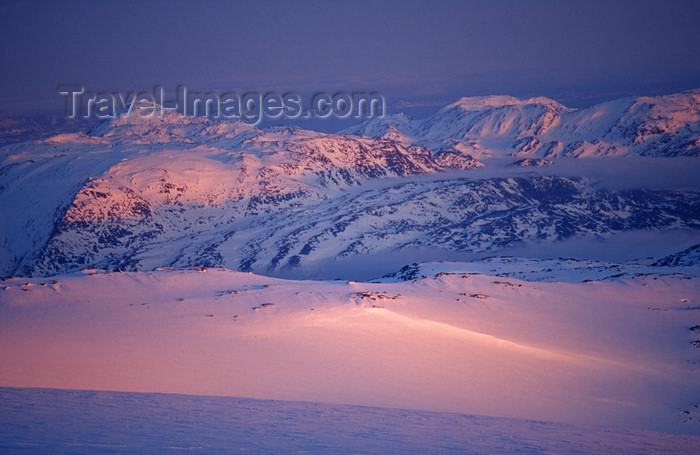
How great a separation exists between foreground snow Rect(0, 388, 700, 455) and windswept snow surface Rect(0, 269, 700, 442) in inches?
114

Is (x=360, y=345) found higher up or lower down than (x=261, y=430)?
lower down

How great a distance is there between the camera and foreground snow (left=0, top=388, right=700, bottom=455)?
45.7 feet

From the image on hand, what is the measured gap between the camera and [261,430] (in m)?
16.0

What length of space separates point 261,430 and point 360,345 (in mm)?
17272

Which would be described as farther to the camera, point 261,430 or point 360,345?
point 360,345

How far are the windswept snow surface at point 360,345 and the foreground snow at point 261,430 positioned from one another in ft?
9.50

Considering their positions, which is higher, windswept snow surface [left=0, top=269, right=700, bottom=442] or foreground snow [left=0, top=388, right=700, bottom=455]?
foreground snow [left=0, top=388, right=700, bottom=455]

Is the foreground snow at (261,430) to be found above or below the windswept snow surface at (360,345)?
above

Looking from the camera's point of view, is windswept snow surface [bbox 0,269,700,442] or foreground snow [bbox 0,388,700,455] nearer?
foreground snow [bbox 0,388,700,455]

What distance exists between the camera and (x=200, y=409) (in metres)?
18.3

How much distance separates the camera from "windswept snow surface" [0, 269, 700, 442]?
24.6 m

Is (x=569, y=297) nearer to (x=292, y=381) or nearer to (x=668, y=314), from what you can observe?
(x=668, y=314)

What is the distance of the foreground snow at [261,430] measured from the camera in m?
13.9

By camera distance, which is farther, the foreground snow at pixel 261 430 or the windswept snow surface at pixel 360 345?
the windswept snow surface at pixel 360 345
